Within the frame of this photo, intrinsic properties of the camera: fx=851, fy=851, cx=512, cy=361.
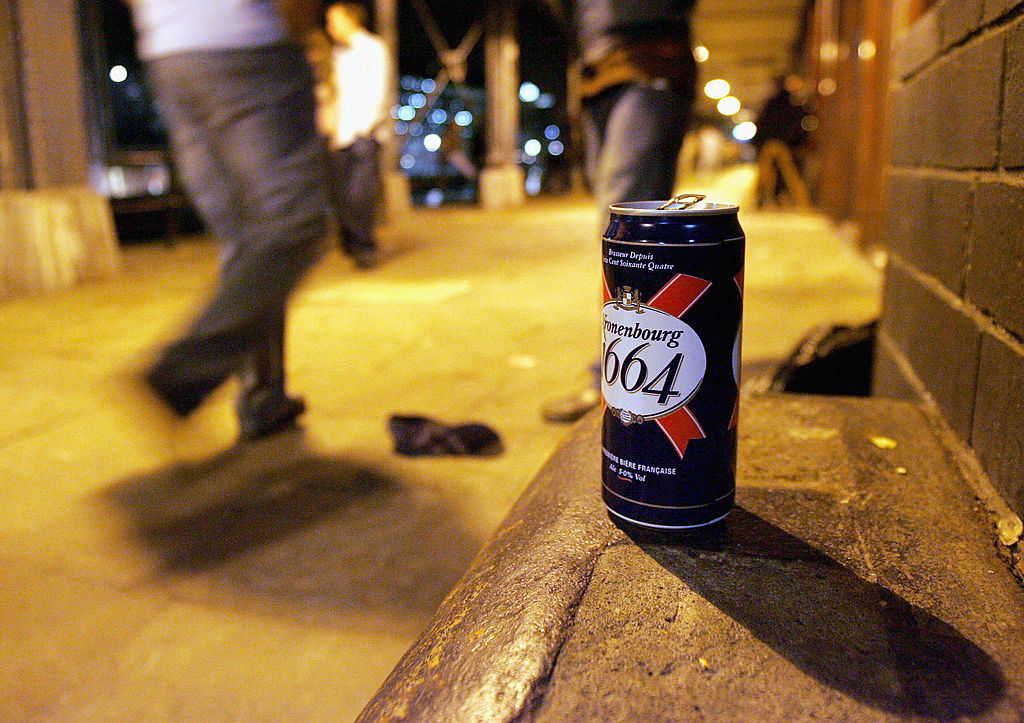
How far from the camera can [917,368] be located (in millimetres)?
1865

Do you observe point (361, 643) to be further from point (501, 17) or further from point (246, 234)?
point (501, 17)

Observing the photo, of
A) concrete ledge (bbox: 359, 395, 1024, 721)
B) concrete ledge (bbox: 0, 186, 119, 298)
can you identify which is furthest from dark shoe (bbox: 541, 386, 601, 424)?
concrete ledge (bbox: 0, 186, 119, 298)

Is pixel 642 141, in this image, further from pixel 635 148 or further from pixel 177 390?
pixel 177 390

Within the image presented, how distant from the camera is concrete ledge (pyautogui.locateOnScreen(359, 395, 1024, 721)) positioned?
836 millimetres

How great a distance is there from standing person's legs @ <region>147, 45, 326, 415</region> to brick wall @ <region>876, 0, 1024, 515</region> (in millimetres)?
1376

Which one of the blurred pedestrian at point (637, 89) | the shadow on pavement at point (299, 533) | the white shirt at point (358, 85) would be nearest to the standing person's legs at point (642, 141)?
the blurred pedestrian at point (637, 89)

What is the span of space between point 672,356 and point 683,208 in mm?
187

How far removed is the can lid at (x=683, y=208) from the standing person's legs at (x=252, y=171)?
1.11 meters

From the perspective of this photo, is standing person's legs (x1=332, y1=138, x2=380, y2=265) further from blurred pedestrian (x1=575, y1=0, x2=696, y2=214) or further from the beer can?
the beer can

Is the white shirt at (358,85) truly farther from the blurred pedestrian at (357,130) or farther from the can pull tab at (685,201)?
the can pull tab at (685,201)

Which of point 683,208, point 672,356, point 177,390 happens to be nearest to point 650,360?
point 672,356

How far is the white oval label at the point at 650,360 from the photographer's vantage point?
3.43ft

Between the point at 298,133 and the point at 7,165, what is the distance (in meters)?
3.74

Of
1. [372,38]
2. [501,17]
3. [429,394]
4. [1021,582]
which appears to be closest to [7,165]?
[372,38]
